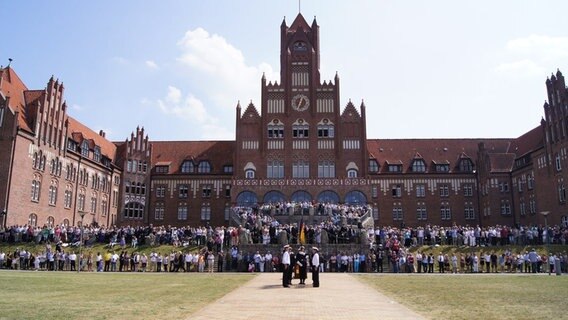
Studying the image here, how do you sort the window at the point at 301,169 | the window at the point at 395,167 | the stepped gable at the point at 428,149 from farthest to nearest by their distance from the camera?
the stepped gable at the point at 428,149 → the window at the point at 395,167 → the window at the point at 301,169

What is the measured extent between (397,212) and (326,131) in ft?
47.3

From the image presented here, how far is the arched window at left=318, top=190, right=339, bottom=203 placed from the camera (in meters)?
60.8

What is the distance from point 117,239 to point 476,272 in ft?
98.5

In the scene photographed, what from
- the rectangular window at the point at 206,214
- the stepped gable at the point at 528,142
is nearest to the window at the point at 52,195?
the rectangular window at the point at 206,214

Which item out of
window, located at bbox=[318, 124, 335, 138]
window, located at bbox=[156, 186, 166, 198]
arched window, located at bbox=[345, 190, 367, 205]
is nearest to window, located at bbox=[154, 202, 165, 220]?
window, located at bbox=[156, 186, 166, 198]

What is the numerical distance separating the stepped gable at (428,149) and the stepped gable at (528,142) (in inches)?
72.5

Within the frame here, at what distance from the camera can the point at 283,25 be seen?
228ft

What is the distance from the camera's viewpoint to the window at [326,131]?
6359 centimetres

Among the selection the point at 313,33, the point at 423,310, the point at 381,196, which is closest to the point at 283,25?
the point at 313,33

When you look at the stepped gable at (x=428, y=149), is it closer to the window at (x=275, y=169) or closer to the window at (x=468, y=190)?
the window at (x=468, y=190)

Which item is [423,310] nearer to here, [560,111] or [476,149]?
[560,111]

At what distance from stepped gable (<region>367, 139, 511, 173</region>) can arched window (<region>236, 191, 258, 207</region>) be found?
60.5 feet

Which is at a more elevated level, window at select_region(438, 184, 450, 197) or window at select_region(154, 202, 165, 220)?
window at select_region(438, 184, 450, 197)

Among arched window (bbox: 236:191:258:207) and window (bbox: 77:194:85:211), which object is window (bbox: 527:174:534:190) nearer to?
arched window (bbox: 236:191:258:207)
